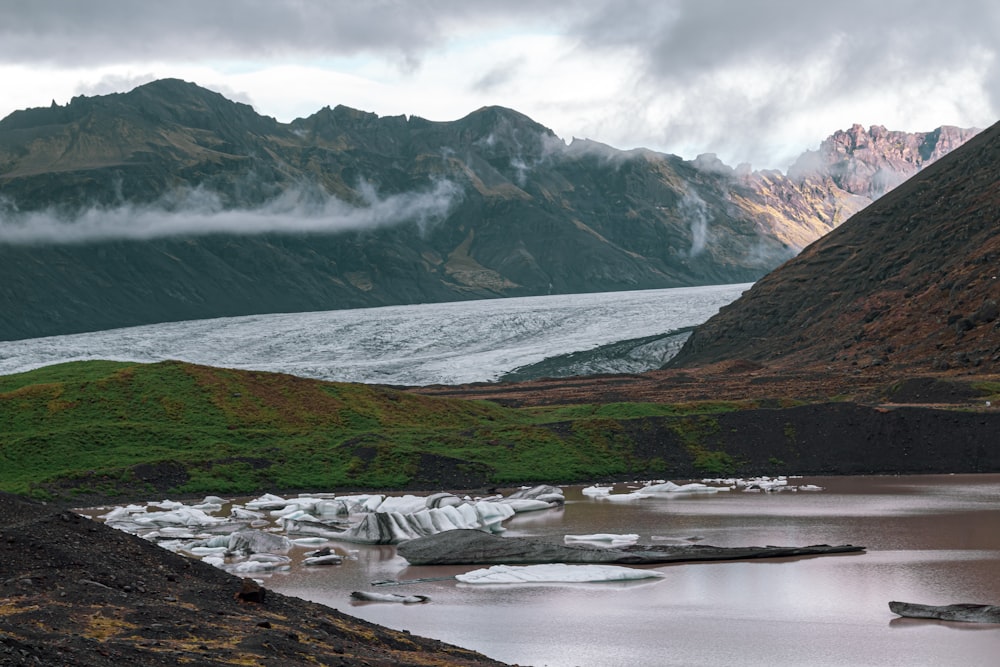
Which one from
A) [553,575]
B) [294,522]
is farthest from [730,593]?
[294,522]

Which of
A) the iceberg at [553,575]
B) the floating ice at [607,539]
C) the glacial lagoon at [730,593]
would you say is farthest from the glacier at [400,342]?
the iceberg at [553,575]

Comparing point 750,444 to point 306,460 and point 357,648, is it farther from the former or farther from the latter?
point 357,648

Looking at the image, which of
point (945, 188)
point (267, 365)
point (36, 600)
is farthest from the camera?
point (267, 365)

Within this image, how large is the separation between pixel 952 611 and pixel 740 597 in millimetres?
5238

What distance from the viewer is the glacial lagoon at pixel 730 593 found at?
22.4 metres

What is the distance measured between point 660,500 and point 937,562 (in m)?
18.5

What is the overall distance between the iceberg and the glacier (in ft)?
320

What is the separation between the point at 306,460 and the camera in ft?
189

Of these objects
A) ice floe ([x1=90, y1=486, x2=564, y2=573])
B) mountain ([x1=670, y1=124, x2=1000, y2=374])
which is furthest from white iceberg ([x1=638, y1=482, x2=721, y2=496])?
mountain ([x1=670, y1=124, x2=1000, y2=374])

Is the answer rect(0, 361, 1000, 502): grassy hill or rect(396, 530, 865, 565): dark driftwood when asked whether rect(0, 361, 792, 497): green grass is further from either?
rect(396, 530, 865, 565): dark driftwood

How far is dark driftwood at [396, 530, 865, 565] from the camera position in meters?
32.8

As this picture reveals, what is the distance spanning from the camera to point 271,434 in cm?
6278

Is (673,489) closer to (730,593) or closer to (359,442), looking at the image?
Answer: (359,442)

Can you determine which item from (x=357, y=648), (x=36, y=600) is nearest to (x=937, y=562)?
(x=357, y=648)
